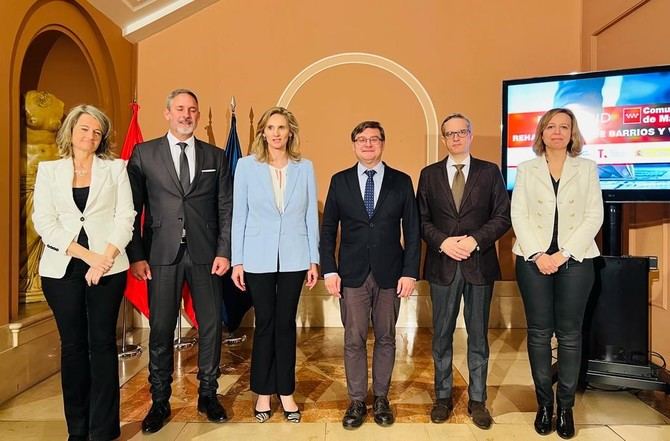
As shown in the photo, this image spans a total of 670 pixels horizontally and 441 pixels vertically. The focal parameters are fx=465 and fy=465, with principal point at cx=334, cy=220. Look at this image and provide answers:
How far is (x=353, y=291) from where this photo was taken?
2312 mm

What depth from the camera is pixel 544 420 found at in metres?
2.32

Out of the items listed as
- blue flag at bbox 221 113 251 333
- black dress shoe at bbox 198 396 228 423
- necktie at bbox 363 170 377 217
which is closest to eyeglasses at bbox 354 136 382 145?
necktie at bbox 363 170 377 217

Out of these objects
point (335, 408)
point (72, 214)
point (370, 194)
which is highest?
point (370, 194)

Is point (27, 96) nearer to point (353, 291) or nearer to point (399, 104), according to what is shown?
point (353, 291)

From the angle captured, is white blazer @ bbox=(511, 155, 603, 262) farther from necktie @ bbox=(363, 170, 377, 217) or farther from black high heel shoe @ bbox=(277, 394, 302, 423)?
black high heel shoe @ bbox=(277, 394, 302, 423)

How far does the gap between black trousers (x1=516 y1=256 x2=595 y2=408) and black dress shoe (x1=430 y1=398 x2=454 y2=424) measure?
0.45m

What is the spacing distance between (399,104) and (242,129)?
1.50m

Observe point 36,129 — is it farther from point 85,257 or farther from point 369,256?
point 369,256

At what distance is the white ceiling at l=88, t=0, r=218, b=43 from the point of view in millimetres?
4039

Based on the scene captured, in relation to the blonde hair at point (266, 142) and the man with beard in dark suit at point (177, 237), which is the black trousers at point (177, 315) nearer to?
the man with beard in dark suit at point (177, 237)

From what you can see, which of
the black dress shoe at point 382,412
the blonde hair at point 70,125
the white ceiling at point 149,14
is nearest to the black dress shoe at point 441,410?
the black dress shoe at point 382,412

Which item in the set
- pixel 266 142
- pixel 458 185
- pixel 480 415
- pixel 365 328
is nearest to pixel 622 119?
pixel 458 185

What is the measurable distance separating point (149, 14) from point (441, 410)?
4.06 meters

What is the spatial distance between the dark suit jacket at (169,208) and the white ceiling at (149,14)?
234cm
